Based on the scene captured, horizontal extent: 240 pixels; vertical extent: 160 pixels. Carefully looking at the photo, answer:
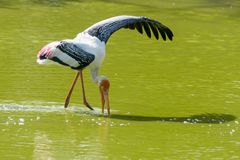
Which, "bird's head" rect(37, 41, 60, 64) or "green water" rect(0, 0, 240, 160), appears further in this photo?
"bird's head" rect(37, 41, 60, 64)

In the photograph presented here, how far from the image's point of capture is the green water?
848 cm

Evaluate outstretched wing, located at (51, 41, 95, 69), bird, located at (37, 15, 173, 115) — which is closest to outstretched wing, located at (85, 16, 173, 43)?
bird, located at (37, 15, 173, 115)

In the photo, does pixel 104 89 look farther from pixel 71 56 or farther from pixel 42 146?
pixel 42 146

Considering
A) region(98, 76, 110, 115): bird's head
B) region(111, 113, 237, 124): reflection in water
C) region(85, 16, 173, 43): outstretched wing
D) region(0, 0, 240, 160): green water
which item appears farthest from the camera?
region(85, 16, 173, 43): outstretched wing

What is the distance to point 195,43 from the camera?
14438mm

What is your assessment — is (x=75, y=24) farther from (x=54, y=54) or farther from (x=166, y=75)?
(x=54, y=54)

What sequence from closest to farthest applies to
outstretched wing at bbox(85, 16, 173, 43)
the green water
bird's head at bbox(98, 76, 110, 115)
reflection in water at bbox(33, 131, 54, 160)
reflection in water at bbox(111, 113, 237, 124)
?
reflection in water at bbox(33, 131, 54, 160)
the green water
reflection in water at bbox(111, 113, 237, 124)
bird's head at bbox(98, 76, 110, 115)
outstretched wing at bbox(85, 16, 173, 43)

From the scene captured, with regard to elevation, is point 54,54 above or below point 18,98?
above

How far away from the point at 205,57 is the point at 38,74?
296 cm

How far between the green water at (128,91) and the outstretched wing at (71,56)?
1.81 ft

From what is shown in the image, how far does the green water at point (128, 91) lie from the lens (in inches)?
334

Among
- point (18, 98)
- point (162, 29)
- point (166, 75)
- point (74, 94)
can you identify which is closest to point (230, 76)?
point (166, 75)

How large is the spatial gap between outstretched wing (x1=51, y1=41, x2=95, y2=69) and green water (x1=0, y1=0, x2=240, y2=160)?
1.81 feet

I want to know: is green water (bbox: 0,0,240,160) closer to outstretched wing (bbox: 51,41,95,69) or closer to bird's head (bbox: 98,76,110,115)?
bird's head (bbox: 98,76,110,115)
